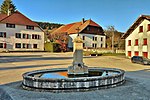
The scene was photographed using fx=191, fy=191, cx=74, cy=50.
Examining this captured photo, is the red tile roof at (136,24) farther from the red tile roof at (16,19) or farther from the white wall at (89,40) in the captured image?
the red tile roof at (16,19)

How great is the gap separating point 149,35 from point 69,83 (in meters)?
29.9

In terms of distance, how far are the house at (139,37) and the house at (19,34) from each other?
25.1 m

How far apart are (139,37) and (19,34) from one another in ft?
99.2

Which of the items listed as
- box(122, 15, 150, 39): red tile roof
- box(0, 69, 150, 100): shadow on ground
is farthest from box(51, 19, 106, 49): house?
box(0, 69, 150, 100): shadow on ground

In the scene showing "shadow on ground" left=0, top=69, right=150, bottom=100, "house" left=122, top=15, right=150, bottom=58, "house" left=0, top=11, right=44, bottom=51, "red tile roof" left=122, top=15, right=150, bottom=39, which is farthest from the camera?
"house" left=0, top=11, right=44, bottom=51

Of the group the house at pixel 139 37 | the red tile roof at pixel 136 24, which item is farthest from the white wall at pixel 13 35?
the house at pixel 139 37

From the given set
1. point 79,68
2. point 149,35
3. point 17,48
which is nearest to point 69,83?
point 79,68

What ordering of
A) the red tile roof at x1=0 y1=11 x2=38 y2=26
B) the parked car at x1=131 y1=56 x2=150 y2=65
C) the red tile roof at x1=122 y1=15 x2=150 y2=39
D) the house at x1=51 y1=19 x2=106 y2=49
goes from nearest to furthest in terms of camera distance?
the parked car at x1=131 y1=56 x2=150 y2=65
the red tile roof at x1=122 y1=15 x2=150 y2=39
the red tile roof at x1=0 y1=11 x2=38 y2=26
the house at x1=51 y1=19 x2=106 y2=49

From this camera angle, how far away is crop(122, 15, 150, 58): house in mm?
36531

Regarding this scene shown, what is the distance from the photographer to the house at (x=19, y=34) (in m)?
48.5

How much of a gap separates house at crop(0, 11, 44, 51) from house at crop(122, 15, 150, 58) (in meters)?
25.1

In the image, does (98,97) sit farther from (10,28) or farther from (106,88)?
(10,28)

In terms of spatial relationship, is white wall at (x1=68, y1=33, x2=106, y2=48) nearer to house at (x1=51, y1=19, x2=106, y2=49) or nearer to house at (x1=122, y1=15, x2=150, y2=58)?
house at (x1=51, y1=19, x2=106, y2=49)

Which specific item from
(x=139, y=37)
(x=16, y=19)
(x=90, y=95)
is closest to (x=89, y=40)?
(x=16, y=19)
